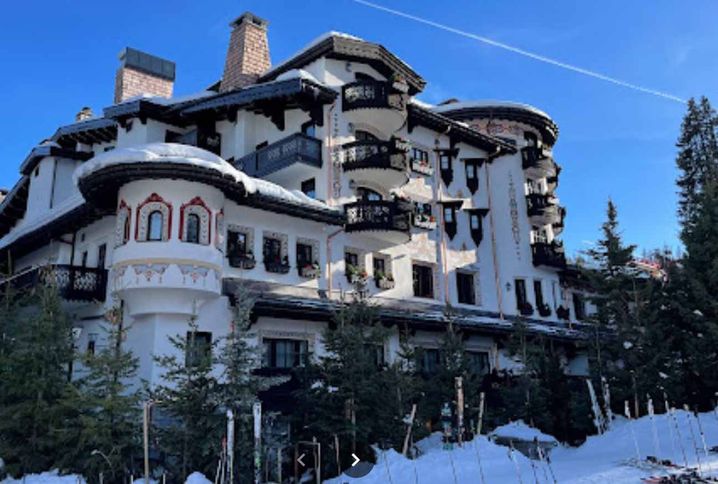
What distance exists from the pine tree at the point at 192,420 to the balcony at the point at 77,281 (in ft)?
24.4

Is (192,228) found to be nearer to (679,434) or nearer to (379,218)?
(379,218)

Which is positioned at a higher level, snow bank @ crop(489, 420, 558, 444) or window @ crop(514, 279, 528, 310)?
window @ crop(514, 279, 528, 310)

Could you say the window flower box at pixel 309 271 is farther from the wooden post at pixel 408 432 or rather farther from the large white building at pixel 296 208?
the wooden post at pixel 408 432

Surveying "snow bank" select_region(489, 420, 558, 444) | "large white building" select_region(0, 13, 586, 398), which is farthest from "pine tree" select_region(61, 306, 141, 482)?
"snow bank" select_region(489, 420, 558, 444)

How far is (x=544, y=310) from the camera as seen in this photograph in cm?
3547

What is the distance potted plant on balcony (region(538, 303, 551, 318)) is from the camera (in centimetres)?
3538

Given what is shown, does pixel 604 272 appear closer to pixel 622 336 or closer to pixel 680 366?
pixel 622 336

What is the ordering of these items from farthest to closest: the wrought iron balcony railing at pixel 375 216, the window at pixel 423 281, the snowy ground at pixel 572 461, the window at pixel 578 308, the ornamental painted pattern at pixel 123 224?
the window at pixel 578 308
the window at pixel 423 281
the wrought iron balcony railing at pixel 375 216
the ornamental painted pattern at pixel 123 224
the snowy ground at pixel 572 461

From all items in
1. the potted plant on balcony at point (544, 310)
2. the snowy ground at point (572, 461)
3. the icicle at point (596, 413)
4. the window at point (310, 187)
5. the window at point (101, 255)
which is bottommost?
the snowy ground at point (572, 461)

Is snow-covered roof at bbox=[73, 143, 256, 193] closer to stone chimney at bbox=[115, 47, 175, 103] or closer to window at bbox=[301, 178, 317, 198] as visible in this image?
window at bbox=[301, 178, 317, 198]

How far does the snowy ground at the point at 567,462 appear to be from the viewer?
50.9ft

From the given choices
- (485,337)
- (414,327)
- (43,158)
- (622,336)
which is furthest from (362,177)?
(43,158)

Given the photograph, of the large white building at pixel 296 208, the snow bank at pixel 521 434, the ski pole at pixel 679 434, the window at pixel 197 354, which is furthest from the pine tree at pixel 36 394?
the ski pole at pixel 679 434

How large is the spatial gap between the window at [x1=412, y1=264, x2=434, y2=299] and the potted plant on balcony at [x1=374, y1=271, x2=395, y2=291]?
7.73 ft
